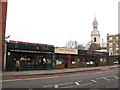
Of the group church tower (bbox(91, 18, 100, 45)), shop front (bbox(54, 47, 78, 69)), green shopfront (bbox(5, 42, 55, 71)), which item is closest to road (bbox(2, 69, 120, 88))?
green shopfront (bbox(5, 42, 55, 71))

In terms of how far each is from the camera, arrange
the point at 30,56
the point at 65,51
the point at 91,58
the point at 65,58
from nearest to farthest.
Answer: the point at 30,56, the point at 65,51, the point at 65,58, the point at 91,58

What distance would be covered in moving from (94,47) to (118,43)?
69.6 feet

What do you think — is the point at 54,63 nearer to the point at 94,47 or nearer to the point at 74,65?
the point at 74,65

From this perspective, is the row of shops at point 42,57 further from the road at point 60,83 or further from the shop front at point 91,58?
the road at point 60,83

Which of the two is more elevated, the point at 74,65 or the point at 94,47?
the point at 94,47

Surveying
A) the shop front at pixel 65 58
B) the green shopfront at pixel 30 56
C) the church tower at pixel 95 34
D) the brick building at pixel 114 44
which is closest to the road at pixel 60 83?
the green shopfront at pixel 30 56

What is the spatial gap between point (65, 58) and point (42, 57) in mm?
5082

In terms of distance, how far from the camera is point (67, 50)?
26.9 m

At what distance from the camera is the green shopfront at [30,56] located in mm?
20375

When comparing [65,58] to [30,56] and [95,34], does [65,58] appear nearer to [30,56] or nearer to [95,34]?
[30,56]

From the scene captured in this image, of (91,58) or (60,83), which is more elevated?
(91,58)

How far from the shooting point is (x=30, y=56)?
2214 cm

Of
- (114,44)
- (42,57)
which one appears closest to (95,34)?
(114,44)

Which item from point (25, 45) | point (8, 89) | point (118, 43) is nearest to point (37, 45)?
point (25, 45)
